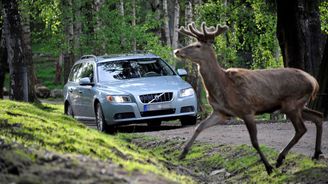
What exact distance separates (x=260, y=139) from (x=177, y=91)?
13.5 feet

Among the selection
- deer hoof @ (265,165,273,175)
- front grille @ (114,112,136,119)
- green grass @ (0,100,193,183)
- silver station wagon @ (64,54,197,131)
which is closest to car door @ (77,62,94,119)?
silver station wagon @ (64,54,197,131)

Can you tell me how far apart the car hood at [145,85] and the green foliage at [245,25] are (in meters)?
9.67

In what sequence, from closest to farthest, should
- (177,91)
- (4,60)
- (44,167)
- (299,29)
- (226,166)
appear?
1. (44,167)
2. (226,166)
3. (177,91)
4. (299,29)
5. (4,60)

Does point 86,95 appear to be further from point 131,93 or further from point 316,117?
point 316,117

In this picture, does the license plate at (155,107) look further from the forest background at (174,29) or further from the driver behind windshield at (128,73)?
the forest background at (174,29)

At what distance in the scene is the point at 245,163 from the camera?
1320cm

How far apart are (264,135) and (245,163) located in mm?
3687

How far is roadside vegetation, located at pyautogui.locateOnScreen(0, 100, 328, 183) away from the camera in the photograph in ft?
25.5

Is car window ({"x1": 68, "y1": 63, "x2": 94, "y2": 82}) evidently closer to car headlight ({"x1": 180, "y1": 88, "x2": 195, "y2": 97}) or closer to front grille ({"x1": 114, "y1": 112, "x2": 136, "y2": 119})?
front grille ({"x1": 114, "y1": 112, "x2": 136, "y2": 119})

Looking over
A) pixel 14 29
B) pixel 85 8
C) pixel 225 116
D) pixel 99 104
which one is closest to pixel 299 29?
pixel 99 104

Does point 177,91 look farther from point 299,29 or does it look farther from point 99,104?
point 299,29

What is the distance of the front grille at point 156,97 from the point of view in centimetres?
1939

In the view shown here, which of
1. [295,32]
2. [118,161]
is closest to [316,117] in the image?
[118,161]

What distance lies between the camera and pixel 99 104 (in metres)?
19.9
